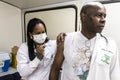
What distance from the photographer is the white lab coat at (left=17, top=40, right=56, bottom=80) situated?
170 centimetres

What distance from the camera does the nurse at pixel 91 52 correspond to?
4.31 ft

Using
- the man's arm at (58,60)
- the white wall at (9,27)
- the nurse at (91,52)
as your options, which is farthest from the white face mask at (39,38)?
the white wall at (9,27)

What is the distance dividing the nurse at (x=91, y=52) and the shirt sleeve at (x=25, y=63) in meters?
0.33

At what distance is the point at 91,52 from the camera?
1374 mm

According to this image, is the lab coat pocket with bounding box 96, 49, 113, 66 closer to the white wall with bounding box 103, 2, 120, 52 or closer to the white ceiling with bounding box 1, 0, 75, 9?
the white wall with bounding box 103, 2, 120, 52

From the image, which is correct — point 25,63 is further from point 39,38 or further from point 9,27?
point 9,27

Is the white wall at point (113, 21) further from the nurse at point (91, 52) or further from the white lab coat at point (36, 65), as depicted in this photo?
the white lab coat at point (36, 65)

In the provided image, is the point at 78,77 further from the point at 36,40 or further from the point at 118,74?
the point at 36,40

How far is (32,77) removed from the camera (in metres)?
1.78

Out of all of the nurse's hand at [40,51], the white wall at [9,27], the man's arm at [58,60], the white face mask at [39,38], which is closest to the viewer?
the man's arm at [58,60]

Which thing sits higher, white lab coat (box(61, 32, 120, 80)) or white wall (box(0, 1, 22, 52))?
white wall (box(0, 1, 22, 52))

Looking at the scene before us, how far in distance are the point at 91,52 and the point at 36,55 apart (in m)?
0.62

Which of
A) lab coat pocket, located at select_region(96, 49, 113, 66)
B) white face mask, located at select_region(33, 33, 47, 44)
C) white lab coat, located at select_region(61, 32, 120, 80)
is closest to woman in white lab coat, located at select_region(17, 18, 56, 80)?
white face mask, located at select_region(33, 33, 47, 44)

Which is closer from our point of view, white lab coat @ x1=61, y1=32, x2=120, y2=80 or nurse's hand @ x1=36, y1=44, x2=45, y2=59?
white lab coat @ x1=61, y1=32, x2=120, y2=80
